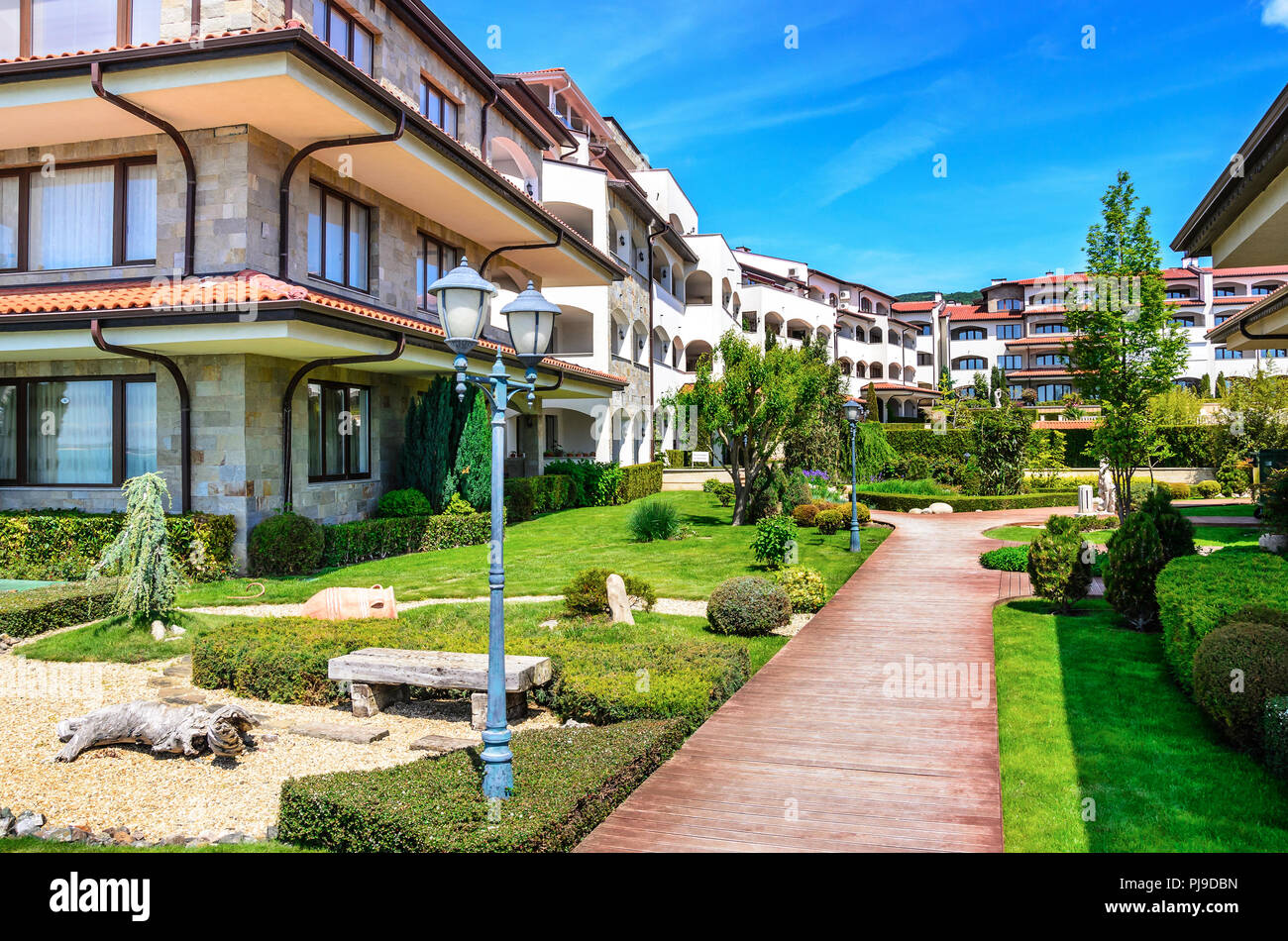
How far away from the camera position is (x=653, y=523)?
794 inches

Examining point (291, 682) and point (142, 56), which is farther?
point (142, 56)

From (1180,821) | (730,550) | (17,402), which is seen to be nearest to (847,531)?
(730,550)

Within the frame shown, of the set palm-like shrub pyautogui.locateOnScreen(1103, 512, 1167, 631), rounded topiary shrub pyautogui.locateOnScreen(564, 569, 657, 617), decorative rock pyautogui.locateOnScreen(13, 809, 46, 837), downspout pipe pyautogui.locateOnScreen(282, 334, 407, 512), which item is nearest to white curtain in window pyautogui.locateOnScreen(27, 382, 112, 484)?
downspout pipe pyautogui.locateOnScreen(282, 334, 407, 512)

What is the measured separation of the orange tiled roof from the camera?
12.9 metres

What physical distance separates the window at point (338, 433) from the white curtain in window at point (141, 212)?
12.0 feet

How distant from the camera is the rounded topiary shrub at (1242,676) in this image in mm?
6289

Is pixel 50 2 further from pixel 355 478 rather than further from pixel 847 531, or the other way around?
pixel 847 531

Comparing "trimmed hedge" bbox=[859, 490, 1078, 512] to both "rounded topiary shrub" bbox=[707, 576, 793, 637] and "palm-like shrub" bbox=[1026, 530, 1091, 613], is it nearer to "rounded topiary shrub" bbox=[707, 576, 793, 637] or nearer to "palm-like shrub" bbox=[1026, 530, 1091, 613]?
"palm-like shrub" bbox=[1026, 530, 1091, 613]

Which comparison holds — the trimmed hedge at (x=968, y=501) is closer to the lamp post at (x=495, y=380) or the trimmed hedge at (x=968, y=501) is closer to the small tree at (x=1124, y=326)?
the small tree at (x=1124, y=326)

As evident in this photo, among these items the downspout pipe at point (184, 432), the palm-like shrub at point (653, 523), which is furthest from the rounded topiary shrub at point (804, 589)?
the downspout pipe at point (184, 432)

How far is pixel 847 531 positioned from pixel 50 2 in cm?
2062

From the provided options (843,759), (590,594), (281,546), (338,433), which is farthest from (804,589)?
(338,433)

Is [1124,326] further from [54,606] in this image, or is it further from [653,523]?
[54,606]

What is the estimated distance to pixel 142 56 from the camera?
13.0 meters
